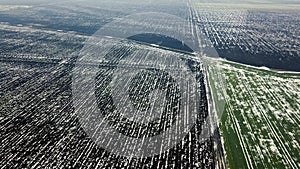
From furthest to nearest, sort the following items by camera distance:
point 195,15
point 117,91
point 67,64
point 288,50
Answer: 1. point 195,15
2. point 288,50
3. point 67,64
4. point 117,91

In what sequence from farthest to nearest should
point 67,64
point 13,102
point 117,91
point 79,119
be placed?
point 67,64 → point 117,91 → point 13,102 → point 79,119

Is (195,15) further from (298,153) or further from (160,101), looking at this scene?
(298,153)

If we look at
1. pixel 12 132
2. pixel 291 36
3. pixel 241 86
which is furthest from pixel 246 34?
pixel 12 132

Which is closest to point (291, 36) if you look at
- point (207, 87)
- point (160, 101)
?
point (207, 87)

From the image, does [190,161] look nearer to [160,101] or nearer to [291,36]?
[160,101]

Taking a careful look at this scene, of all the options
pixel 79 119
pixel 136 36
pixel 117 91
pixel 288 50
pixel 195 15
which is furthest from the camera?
pixel 195 15

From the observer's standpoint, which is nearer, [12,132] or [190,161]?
[190,161]

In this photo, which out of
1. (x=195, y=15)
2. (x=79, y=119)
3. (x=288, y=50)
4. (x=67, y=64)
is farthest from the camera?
(x=195, y=15)
